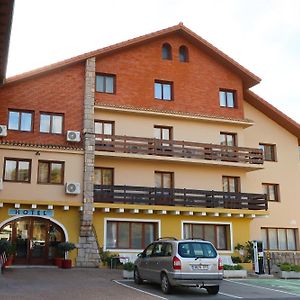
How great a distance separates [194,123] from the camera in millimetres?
27688

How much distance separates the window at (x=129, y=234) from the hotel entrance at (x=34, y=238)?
8.53 feet

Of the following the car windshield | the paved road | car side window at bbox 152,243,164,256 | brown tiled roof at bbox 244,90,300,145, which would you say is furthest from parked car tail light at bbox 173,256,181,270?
brown tiled roof at bbox 244,90,300,145

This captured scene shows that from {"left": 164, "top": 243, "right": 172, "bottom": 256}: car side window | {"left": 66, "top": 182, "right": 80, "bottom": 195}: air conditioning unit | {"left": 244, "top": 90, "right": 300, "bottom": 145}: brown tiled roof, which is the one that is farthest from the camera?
{"left": 244, "top": 90, "right": 300, "bottom": 145}: brown tiled roof

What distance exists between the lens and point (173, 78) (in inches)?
1089

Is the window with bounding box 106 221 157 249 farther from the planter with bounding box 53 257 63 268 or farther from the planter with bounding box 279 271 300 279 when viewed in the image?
the planter with bounding box 279 271 300 279

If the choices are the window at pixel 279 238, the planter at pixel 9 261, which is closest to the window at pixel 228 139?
the window at pixel 279 238

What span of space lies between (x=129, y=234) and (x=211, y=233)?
4.87 meters

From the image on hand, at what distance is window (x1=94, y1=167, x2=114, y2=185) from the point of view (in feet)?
82.8

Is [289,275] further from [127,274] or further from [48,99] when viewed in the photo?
[48,99]

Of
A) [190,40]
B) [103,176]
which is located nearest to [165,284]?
[103,176]

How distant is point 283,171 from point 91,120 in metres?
13.4

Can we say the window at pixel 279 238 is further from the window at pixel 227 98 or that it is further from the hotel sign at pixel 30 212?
the hotel sign at pixel 30 212

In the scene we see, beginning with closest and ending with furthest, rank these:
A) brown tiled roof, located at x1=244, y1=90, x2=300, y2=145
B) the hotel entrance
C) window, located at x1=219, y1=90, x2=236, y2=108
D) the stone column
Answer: the hotel entrance → the stone column → window, located at x1=219, y1=90, x2=236, y2=108 → brown tiled roof, located at x1=244, y1=90, x2=300, y2=145

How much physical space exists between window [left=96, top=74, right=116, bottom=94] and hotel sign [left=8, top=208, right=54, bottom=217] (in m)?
7.47
